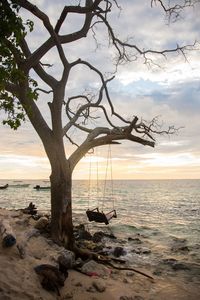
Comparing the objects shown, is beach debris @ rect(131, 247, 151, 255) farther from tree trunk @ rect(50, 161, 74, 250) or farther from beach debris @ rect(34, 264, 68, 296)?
beach debris @ rect(34, 264, 68, 296)

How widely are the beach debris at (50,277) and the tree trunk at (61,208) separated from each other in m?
2.87

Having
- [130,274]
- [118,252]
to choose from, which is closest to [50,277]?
[130,274]

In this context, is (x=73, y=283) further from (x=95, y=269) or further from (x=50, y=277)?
(x=95, y=269)

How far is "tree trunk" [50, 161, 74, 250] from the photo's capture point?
11.9 meters

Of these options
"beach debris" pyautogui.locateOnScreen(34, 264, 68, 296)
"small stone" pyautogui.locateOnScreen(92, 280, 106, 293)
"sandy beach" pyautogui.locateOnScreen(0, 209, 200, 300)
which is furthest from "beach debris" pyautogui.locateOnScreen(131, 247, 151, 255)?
"beach debris" pyautogui.locateOnScreen(34, 264, 68, 296)

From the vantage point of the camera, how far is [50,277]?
840 cm

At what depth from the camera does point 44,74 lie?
12297 mm

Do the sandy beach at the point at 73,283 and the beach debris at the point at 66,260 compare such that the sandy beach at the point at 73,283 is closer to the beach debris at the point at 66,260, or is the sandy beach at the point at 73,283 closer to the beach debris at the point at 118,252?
the beach debris at the point at 66,260

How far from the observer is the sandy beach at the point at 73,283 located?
298 inches

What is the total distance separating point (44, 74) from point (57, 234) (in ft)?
19.4

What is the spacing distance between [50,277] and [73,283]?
111cm

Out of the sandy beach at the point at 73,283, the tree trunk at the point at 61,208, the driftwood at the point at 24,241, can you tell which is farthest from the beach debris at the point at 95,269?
the driftwood at the point at 24,241

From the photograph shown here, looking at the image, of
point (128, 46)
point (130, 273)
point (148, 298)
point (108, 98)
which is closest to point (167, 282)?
point (130, 273)

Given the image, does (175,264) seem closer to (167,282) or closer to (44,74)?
(167,282)
